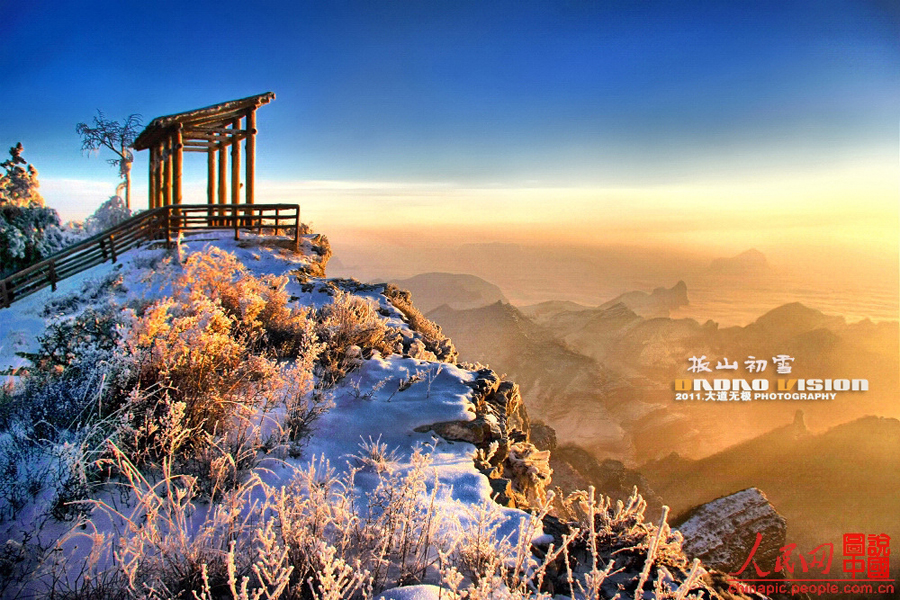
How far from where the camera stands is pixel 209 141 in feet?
56.9

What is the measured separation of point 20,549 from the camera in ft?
8.11

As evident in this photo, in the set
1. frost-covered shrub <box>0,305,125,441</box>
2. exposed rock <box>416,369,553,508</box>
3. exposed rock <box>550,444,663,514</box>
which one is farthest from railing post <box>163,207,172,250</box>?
exposed rock <box>550,444,663,514</box>

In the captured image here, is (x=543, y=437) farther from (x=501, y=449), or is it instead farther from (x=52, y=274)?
(x=52, y=274)

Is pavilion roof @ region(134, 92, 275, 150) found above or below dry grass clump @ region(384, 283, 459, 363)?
above

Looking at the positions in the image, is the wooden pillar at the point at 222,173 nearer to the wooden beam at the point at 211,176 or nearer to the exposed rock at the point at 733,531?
the wooden beam at the point at 211,176

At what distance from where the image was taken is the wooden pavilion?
15.7 metres

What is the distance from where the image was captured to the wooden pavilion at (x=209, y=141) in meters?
15.7

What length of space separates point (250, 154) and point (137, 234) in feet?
15.5

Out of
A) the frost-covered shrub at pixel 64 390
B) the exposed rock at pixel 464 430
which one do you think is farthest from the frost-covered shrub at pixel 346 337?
the frost-covered shrub at pixel 64 390

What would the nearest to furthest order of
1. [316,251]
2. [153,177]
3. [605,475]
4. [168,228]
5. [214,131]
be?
[168,228], [316,251], [214,131], [153,177], [605,475]

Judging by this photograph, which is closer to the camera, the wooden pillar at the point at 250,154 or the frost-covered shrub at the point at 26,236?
the wooden pillar at the point at 250,154

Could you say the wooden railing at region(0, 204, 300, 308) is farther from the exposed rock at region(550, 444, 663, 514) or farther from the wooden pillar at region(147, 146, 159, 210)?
the exposed rock at region(550, 444, 663, 514)

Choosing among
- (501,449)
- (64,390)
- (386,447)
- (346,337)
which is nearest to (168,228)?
(346,337)

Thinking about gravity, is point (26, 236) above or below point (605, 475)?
above
